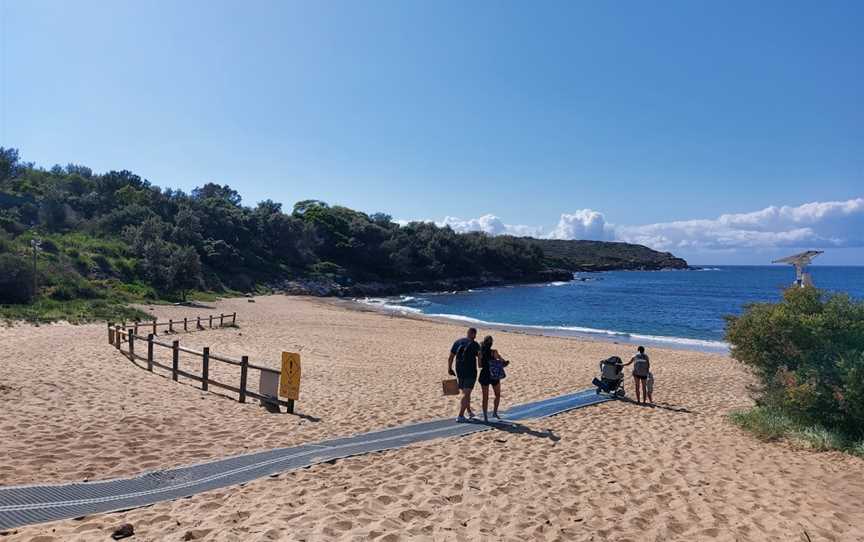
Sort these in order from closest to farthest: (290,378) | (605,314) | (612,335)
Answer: (290,378), (612,335), (605,314)

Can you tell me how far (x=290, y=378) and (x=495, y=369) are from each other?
→ 3657 mm

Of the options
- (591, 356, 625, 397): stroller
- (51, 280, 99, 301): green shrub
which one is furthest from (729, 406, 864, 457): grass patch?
(51, 280, 99, 301): green shrub

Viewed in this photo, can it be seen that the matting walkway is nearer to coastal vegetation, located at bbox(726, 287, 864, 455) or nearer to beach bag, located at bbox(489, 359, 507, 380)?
beach bag, located at bbox(489, 359, 507, 380)

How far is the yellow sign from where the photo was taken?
370 inches

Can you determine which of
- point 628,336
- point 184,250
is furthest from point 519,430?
point 184,250

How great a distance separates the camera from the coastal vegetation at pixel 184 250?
101 ft

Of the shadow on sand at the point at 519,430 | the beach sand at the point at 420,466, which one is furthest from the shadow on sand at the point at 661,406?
the shadow on sand at the point at 519,430

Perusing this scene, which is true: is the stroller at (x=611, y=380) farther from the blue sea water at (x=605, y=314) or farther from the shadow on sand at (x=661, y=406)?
the blue sea water at (x=605, y=314)

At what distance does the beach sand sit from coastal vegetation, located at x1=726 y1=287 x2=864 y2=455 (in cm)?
54

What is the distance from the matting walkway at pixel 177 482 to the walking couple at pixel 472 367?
66cm

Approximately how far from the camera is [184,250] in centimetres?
4175

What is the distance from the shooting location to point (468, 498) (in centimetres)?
576

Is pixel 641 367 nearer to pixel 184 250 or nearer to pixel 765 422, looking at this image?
pixel 765 422

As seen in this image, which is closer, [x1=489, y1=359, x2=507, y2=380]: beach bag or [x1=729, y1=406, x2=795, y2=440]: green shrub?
[x1=729, y1=406, x2=795, y2=440]: green shrub
